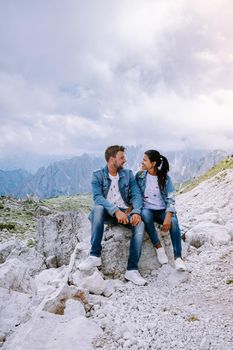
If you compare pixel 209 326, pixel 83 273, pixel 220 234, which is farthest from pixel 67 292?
pixel 220 234

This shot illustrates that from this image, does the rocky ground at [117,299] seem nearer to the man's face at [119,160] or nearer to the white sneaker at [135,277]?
the white sneaker at [135,277]

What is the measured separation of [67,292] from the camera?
25.8 feet

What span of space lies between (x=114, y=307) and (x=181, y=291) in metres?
2.21

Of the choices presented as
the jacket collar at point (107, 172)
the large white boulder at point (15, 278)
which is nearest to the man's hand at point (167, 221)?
the jacket collar at point (107, 172)

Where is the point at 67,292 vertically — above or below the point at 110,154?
below

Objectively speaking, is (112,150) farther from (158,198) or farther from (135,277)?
(135,277)

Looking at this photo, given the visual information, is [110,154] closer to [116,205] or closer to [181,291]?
[116,205]

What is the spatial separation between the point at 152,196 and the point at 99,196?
166cm

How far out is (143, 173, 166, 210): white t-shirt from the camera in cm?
1099

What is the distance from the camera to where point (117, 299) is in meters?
8.69

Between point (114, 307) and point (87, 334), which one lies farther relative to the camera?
point (114, 307)

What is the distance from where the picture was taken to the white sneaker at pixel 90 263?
9.73m

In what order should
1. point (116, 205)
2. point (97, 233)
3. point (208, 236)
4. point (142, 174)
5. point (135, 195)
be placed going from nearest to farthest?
point (97, 233) → point (135, 195) → point (116, 205) → point (142, 174) → point (208, 236)

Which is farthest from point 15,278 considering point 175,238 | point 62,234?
point 62,234
